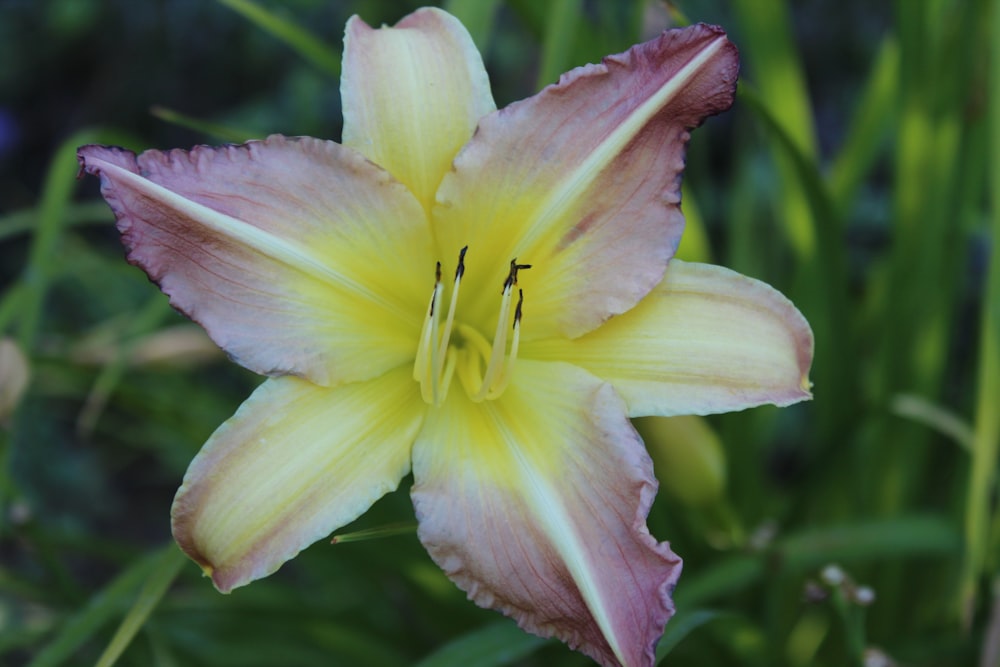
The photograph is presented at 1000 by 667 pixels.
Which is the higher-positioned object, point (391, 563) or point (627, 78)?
point (627, 78)

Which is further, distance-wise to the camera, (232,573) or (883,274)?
(883,274)

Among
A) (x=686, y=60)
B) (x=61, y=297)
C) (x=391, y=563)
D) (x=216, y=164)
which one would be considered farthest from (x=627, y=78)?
(x=61, y=297)

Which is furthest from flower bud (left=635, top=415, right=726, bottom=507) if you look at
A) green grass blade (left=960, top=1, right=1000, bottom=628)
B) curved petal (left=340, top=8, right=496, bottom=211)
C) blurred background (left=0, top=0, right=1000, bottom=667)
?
curved petal (left=340, top=8, right=496, bottom=211)

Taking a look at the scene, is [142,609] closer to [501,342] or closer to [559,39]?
[501,342]

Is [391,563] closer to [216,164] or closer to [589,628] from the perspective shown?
[589,628]

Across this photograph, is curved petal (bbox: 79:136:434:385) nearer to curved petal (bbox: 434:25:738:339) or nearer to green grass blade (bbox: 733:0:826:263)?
curved petal (bbox: 434:25:738:339)

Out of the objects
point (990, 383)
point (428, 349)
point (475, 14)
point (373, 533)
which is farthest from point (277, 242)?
point (990, 383)

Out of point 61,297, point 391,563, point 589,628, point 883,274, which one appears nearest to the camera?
point 589,628
